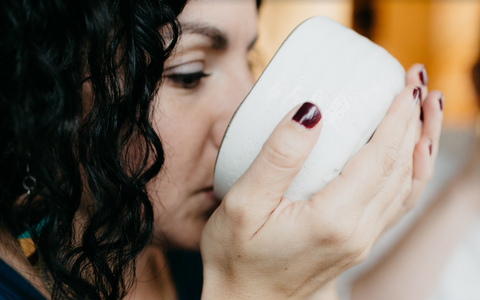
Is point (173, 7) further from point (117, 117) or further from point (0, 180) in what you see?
point (0, 180)

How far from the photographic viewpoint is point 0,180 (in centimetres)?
52

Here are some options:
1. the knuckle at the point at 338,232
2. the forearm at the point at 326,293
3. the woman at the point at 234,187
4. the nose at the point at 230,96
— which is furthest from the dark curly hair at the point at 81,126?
the forearm at the point at 326,293

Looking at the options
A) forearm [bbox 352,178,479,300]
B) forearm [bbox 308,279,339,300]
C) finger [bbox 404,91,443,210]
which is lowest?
forearm [bbox 352,178,479,300]

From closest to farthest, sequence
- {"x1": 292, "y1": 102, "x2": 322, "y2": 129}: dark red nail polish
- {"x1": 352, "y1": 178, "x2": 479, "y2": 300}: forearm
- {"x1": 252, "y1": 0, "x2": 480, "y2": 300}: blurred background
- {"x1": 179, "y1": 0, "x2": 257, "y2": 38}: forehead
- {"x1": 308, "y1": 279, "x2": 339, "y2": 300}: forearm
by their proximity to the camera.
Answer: {"x1": 292, "y1": 102, "x2": 322, "y2": 129}: dark red nail polish → {"x1": 179, "y1": 0, "x2": 257, "y2": 38}: forehead → {"x1": 308, "y1": 279, "x2": 339, "y2": 300}: forearm → {"x1": 352, "y1": 178, "x2": 479, "y2": 300}: forearm → {"x1": 252, "y1": 0, "x2": 480, "y2": 300}: blurred background

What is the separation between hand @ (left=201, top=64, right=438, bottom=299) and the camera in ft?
1.47

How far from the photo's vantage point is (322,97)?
450 mm

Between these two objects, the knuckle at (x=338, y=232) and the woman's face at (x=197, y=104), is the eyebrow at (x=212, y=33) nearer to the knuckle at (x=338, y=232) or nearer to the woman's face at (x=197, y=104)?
the woman's face at (x=197, y=104)

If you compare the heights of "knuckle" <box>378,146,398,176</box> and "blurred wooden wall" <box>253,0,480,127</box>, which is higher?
"knuckle" <box>378,146,398,176</box>

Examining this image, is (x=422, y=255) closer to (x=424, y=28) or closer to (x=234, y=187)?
(x=234, y=187)

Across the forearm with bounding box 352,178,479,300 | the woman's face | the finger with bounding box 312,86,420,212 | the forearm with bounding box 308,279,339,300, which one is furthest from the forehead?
the forearm with bounding box 352,178,479,300

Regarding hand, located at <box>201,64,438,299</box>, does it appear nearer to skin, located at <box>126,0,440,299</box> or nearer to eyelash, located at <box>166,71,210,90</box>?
skin, located at <box>126,0,440,299</box>

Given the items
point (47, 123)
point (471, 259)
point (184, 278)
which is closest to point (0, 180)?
point (47, 123)

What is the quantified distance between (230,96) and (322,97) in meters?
0.21

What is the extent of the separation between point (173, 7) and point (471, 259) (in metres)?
1.56
